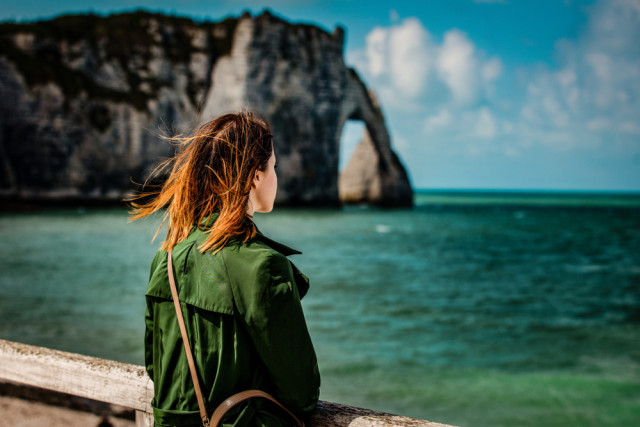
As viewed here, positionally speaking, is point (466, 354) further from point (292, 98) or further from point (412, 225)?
point (292, 98)

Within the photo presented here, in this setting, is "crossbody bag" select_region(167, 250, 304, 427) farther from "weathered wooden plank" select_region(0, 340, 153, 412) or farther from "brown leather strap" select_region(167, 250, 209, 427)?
"weathered wooden plank" select_region(0, 340, 153, 412)

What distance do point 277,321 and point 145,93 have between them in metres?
55.4

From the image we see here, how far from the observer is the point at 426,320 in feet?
46.4

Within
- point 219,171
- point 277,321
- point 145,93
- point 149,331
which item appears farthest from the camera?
point 145,93

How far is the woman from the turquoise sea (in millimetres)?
618

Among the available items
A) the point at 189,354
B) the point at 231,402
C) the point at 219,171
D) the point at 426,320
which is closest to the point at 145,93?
the point at 426,320

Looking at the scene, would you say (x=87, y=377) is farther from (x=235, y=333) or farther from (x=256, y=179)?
(x=256, y=179)

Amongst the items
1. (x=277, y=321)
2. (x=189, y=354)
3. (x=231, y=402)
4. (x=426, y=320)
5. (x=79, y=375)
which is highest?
(x=277, y=321)

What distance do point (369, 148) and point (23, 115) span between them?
4135 cm

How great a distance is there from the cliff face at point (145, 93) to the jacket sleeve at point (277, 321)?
46.9m

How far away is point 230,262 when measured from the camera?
4.54 ft

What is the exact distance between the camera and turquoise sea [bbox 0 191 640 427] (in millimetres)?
8531

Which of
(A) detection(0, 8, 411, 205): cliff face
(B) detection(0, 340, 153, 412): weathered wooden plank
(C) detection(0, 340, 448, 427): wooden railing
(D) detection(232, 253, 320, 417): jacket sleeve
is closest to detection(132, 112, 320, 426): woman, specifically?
(D) detection(232, 253, 320, 417): jacket sleeve

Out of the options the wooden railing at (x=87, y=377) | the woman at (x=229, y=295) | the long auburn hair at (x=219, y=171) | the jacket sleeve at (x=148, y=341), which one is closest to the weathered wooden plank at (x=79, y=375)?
the wooden railing at (x=87, y=377)
